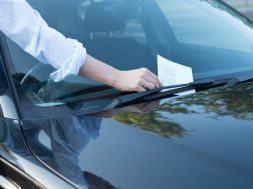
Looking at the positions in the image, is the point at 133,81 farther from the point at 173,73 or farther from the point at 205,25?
the point at 205,25

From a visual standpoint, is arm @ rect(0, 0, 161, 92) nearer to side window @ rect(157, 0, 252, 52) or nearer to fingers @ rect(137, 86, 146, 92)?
fingers @ rect(137, 86, 146, 92)

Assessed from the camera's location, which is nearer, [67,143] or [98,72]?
[67,143]

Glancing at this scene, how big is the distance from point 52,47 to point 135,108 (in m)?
0.36

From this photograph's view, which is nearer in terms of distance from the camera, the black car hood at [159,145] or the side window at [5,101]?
the black car hood at [159,145]

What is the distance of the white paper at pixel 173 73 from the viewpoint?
2.07 m

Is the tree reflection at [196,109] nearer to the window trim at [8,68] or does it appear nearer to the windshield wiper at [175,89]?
the windshield wiper at [175,89]

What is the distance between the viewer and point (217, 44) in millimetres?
2494

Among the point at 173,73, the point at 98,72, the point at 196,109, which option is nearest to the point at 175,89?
the point at 173,73

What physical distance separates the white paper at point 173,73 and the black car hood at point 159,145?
17cm

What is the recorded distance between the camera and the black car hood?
54.1 inches

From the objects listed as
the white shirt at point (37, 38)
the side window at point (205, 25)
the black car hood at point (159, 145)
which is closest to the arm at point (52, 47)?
the white shirt at point (37, 38)

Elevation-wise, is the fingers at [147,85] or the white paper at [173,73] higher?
the fingers at [147,85]

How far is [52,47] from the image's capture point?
1.78m

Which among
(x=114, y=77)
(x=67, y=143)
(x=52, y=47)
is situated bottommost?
(x=67, y=143)
